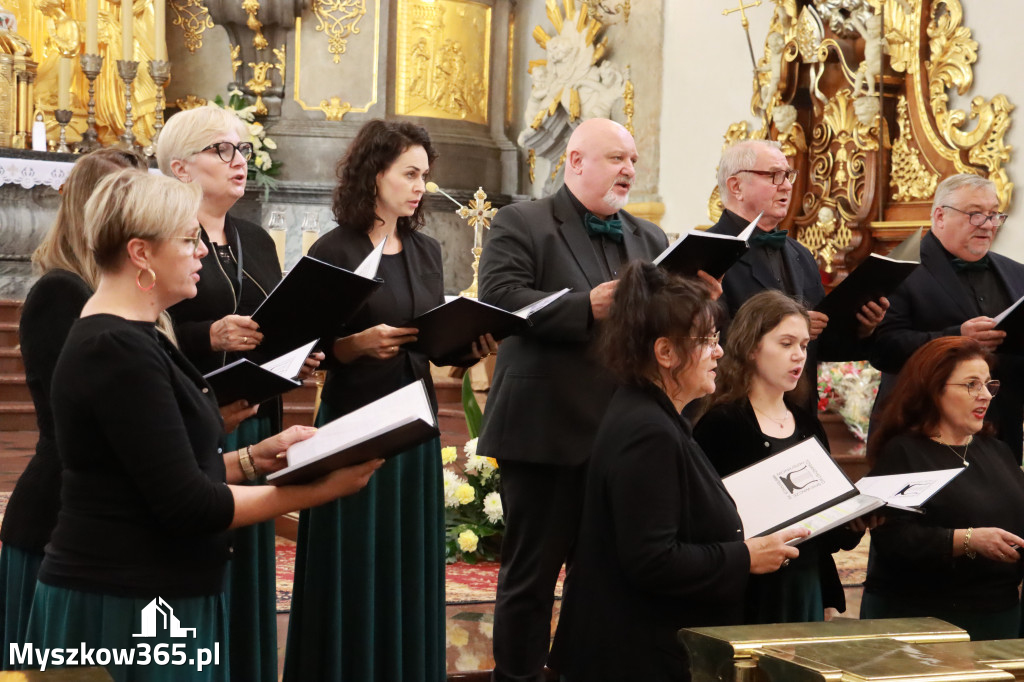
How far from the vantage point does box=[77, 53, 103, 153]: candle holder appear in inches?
341

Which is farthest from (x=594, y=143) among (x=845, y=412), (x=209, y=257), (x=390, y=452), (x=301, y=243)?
(x=301, y=243)

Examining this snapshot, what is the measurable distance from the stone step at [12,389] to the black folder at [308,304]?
18.6 ft

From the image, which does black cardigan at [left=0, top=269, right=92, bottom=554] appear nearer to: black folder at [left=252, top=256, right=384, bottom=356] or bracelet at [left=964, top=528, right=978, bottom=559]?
black folder at [left=252, top=256, right=384, bottom=356]

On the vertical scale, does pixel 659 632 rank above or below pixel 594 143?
below

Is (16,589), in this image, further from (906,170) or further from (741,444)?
(906,170)

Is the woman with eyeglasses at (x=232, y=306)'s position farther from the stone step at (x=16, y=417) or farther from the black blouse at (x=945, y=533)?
the stone step at (x=16, y=417)

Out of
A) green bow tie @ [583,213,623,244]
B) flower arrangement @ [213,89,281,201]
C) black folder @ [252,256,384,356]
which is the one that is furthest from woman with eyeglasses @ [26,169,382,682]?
flower arrangement @ [213,89,281,201]

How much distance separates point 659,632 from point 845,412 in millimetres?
5007

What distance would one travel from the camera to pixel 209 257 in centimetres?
303

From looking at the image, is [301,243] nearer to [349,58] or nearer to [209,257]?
[349,58]

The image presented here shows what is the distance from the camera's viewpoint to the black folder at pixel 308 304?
2.73m

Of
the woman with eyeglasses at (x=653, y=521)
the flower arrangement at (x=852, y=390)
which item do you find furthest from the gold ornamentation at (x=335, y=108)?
the woman with eyeglasses at (x=653, y=521)

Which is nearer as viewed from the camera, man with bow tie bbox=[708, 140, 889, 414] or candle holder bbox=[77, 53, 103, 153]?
man with bow tie bbox=[708, 140, 889, 414]

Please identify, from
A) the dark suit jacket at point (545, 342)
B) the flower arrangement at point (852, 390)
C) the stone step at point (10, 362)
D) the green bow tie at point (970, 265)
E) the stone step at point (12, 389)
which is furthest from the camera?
the stone step at point (10, 362)
